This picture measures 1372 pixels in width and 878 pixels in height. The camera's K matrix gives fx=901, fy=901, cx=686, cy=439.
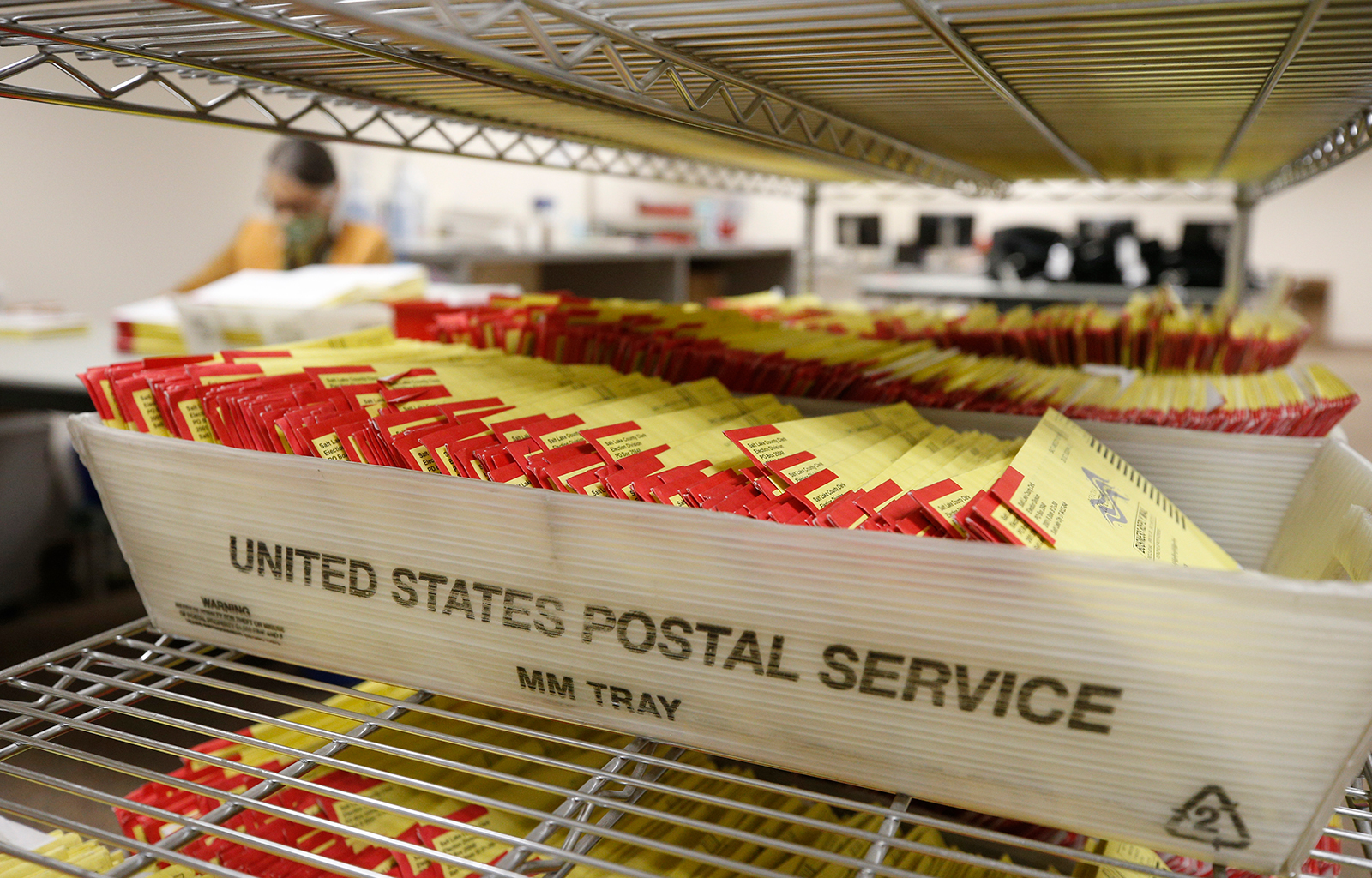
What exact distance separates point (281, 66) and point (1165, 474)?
0.97m

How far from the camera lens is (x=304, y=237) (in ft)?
9.88

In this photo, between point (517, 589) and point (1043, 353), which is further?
point (1043, 353)

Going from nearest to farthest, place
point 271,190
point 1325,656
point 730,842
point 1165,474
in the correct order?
point 1325,656 → point 730,842 → point 1165,474 → point 271,190

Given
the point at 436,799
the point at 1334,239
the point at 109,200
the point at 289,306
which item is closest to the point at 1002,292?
the point at 289,306

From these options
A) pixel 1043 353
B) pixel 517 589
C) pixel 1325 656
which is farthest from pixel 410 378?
pixel 1043 353

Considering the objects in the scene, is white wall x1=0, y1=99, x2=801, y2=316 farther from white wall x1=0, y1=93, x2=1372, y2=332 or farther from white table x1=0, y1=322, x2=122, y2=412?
white table x1=0, y1=322, x2=122, y2=412

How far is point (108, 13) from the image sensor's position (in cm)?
61

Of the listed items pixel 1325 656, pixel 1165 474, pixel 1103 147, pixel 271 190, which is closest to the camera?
pixel 1325 656

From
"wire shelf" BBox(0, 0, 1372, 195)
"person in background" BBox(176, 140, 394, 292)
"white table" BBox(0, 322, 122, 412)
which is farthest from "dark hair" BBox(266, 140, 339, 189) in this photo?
"wire shelf" BBox(0, 0, 1372, 195)

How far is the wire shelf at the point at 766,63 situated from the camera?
0.57 m

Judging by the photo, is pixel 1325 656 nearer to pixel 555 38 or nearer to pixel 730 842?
pixel 730 842

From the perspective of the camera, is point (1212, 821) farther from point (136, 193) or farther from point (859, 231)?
point (859, 231)

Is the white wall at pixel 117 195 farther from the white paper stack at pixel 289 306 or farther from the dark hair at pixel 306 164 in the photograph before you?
the white paper stack at pixel 289 306

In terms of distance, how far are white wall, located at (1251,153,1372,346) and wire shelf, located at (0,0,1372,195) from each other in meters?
9.86
